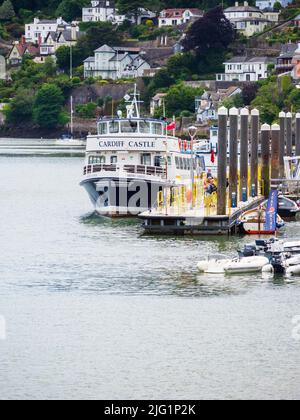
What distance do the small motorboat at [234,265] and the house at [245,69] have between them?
5012 inches

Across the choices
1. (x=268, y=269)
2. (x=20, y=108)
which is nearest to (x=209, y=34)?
(x=20, y=108)

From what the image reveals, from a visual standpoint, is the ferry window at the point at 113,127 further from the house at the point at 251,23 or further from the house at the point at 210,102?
the house at the point at 251,23

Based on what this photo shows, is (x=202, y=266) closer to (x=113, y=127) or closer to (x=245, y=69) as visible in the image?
(x=113, y=127)

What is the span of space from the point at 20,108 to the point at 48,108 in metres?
6.09

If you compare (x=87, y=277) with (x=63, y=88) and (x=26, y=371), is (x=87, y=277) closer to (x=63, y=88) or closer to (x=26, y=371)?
(x=26, y=371)

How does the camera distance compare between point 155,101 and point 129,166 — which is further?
point 155,101

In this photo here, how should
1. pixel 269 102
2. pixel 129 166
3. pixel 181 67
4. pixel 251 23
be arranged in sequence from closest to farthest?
pixel 129 166
pixel 269 102
pixel 181 67
pixel 251 23

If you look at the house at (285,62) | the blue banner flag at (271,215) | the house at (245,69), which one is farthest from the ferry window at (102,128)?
the house at (245,69)

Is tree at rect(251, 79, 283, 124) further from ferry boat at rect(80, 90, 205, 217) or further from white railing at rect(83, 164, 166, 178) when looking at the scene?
white railing at rect(83, 164, 166, 178)

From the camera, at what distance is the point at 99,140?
203 feet

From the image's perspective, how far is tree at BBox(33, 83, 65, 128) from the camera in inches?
7160

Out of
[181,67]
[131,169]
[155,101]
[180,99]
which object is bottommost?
[155,101]

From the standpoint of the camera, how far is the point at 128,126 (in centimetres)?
6303

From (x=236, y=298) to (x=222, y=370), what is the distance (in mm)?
7211
